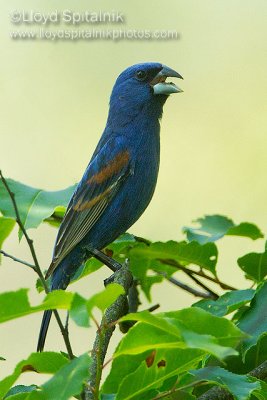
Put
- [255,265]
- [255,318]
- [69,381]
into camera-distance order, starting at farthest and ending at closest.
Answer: [255,265] → [255,318] → [69,381]

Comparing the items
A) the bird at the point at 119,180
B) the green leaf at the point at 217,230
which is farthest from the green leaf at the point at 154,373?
the bird at the point at 119,180

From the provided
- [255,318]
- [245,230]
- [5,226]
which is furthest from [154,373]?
[245,230]

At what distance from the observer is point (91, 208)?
4.07 m

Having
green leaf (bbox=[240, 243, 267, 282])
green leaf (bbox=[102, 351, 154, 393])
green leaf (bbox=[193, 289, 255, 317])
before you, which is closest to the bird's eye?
green leaf (bbox=[240, 243, 267, 282])

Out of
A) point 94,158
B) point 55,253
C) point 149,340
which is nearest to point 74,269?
point 55,253

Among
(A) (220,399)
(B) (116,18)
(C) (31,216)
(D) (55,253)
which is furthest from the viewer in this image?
(B) (116,18)

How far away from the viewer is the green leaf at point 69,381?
1497 millimetres

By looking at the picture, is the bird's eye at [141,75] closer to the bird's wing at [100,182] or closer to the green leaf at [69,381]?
the bird's wing at [100,182]

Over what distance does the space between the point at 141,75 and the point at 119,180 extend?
59 cm

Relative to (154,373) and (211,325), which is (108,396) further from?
(211,325)

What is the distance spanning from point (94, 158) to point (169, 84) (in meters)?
0.51

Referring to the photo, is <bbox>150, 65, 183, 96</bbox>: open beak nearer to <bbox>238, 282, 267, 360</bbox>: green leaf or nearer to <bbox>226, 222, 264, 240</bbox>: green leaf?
<bbox>226, 222, 264, 240</bbox>: green leaf

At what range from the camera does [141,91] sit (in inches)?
170

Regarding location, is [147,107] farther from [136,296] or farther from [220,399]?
[220,399]
